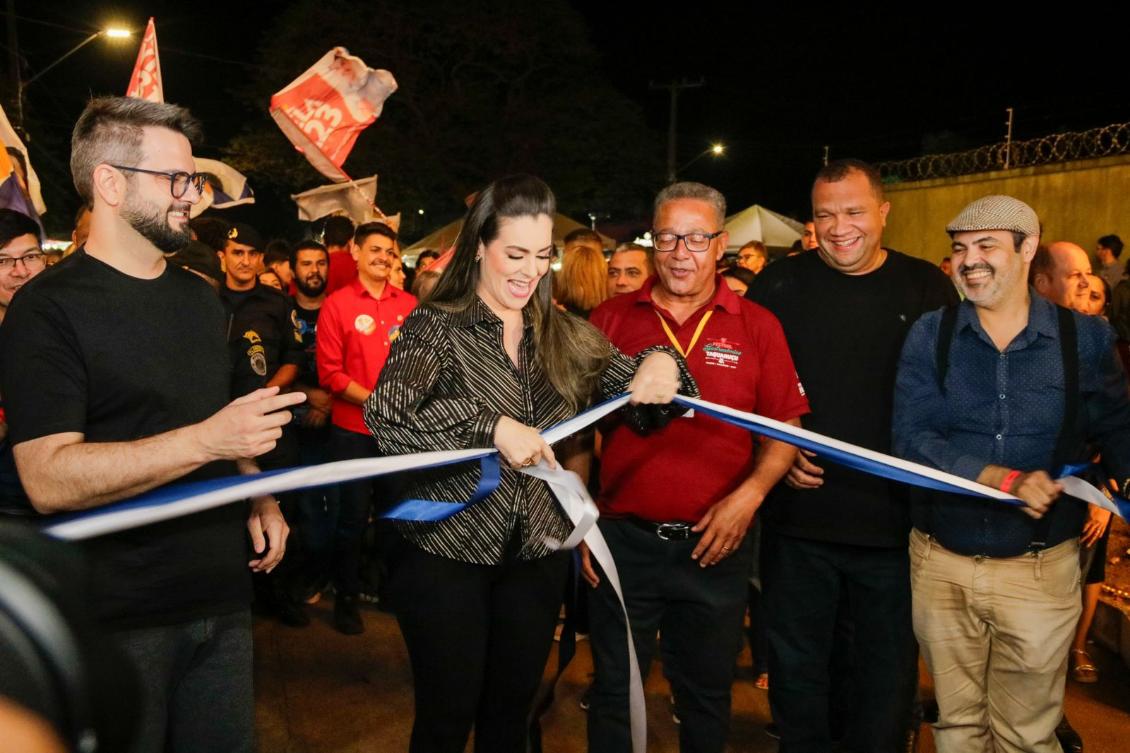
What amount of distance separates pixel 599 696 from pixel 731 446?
3.53 feet

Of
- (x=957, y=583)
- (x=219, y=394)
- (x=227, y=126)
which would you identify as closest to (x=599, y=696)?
(x=957, y=583)

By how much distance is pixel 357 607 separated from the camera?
605 cm

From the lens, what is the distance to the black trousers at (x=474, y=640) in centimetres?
281

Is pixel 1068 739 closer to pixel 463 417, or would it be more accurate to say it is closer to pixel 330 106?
pixel 463 417

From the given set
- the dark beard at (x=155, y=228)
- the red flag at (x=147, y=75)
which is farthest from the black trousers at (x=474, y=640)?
the red flag at (x=147, y=75)

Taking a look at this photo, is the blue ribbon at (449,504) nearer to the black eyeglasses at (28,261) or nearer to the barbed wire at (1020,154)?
the black eyeglasses at (28,261)

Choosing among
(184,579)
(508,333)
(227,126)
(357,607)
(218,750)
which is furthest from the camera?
(227,126)

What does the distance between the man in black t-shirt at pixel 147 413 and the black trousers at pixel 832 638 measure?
2146 mm

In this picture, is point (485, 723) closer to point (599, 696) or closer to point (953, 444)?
point (599, 696)

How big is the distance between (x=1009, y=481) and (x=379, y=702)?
3271 mm

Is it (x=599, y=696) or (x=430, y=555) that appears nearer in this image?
(x=430, y=555)

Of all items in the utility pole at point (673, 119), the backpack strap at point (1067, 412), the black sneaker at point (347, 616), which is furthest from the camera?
the utility pole at point (673, 119)

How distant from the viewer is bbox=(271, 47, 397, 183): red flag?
841 cm

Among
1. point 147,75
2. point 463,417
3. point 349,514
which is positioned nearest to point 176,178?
point 463,417
